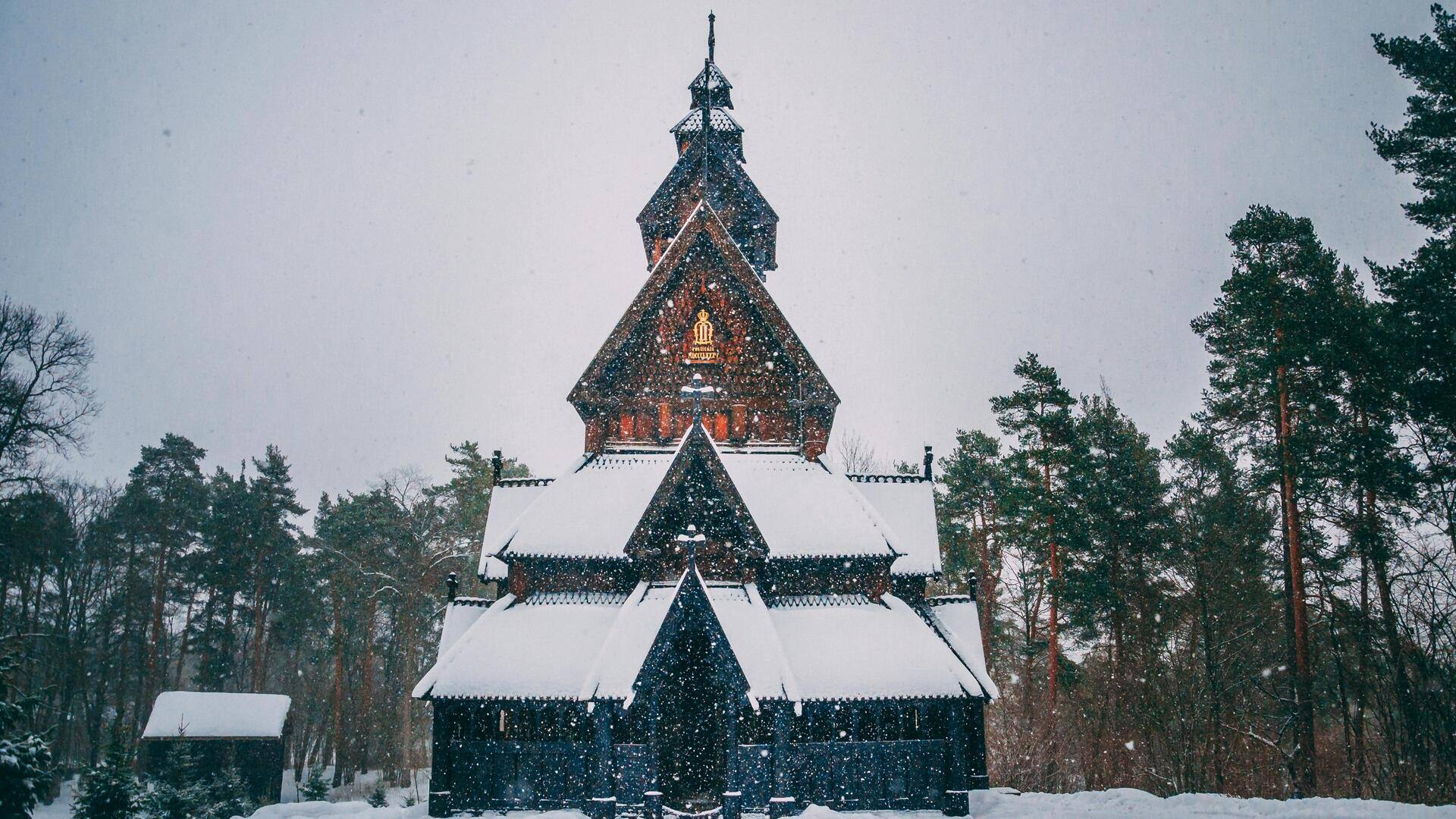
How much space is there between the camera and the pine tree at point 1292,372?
1722 centimetres

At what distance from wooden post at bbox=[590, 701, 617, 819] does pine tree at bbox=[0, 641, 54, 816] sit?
824 cm

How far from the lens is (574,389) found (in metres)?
18.4

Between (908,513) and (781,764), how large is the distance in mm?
7349

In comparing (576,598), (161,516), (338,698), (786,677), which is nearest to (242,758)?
(338,698)

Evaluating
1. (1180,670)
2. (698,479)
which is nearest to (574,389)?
(698,479)

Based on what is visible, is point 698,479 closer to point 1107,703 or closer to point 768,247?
point 768,247

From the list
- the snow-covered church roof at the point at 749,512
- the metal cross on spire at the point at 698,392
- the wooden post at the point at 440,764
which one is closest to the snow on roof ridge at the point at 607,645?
the snow-covered church roof at the point at 749,512

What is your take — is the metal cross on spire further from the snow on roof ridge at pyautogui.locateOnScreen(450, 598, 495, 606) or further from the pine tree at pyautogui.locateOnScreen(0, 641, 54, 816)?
the pine tree at pyautogui.locateOnScreen(0, 641, 54, 816)

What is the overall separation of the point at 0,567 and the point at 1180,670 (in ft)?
122

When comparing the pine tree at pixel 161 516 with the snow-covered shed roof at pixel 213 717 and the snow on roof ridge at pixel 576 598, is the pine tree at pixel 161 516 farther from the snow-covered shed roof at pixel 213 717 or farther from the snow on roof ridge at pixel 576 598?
the snow on roof ridge at pixel 576 598

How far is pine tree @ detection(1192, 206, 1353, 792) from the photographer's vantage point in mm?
17219

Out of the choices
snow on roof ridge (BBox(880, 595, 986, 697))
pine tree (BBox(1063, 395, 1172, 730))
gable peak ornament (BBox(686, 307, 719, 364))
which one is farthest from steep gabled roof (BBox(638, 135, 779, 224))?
pine tree (BBox(1063, 395, 1172, 730))

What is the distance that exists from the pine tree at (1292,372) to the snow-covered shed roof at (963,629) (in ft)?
21.3

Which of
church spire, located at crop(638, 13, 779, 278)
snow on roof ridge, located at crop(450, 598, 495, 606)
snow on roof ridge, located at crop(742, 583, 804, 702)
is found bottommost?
snow on roof ridge, located at crop(742, 583, 804, 702)
